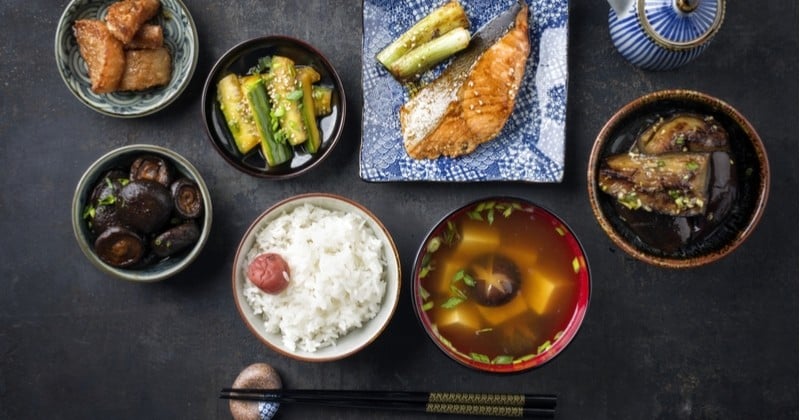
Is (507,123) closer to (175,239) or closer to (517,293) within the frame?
(517,293)

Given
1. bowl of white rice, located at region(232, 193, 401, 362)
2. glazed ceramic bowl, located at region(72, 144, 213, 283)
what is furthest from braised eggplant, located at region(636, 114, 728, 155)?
glazed ceramic bowl, located at region(72, 144, 213, 283)

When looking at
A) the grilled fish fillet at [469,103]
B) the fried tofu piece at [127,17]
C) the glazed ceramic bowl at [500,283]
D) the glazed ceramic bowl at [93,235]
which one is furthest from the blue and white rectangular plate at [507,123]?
the fried tofu piece at [127,17]

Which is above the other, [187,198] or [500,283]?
[187,198]

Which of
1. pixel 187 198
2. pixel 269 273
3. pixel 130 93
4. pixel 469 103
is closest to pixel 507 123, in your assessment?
pixel 469 103

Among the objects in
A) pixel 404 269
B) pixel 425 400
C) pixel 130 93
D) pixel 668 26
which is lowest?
pixel 425 400

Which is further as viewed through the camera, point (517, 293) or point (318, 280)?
point (517, 293)

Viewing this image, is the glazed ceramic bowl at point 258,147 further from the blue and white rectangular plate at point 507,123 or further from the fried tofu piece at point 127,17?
the fried tofu piece at point 127,17

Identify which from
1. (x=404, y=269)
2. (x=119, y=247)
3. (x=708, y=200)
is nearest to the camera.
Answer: (x=708, y=200)

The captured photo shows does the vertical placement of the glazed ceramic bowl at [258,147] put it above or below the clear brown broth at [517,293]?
above

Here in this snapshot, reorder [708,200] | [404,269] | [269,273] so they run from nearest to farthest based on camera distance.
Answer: [708,200] → [269,273] → [404,269]
